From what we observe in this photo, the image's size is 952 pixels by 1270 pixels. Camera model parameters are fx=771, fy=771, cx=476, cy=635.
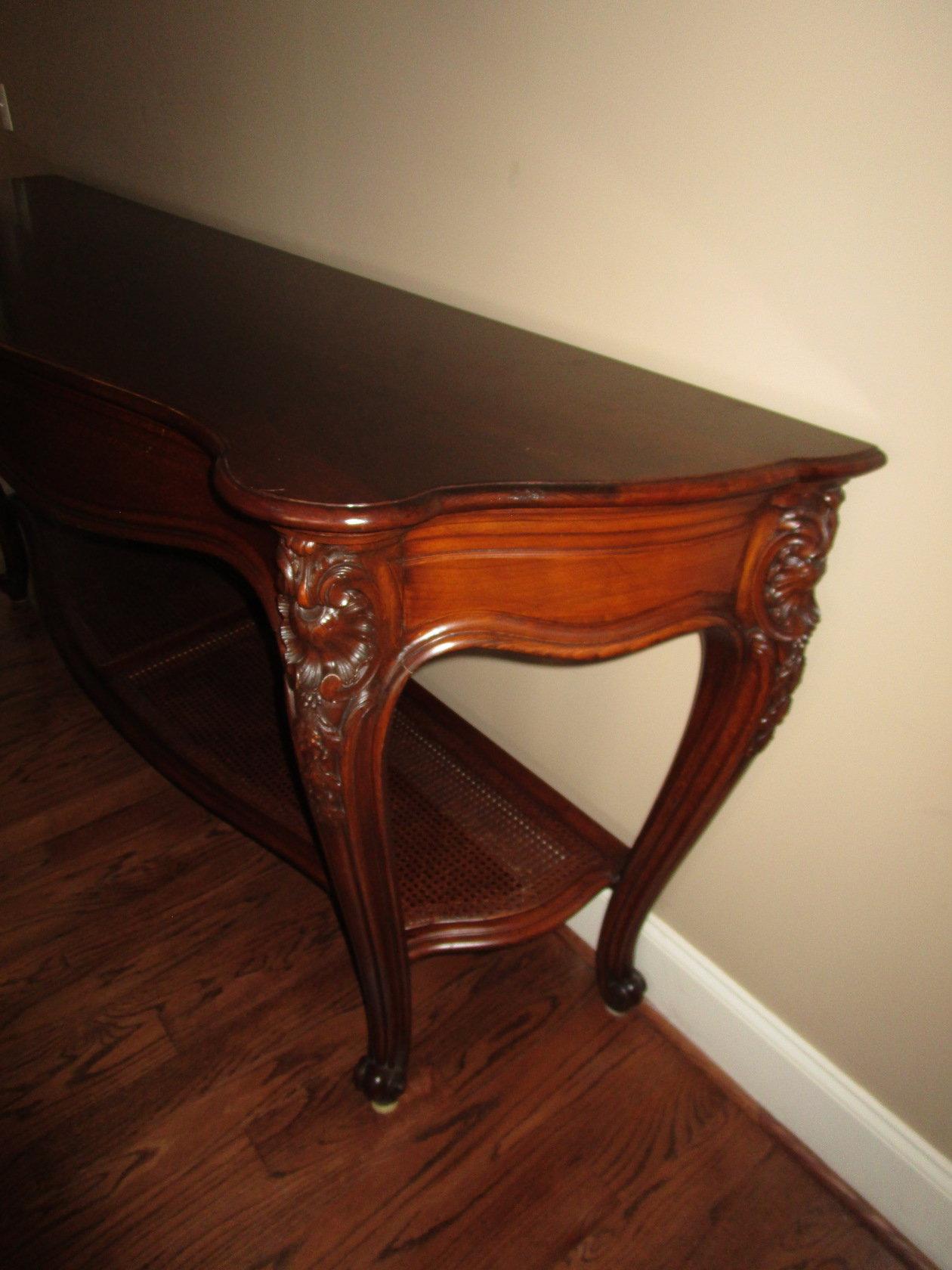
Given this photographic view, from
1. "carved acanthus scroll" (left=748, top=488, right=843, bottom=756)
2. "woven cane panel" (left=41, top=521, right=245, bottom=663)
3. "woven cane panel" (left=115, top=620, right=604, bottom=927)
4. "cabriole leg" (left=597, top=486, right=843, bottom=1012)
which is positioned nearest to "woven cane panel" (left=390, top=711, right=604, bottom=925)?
"woven cane panel" (left=115, top=620, right=604, bottom=927)

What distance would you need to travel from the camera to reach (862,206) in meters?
0.63

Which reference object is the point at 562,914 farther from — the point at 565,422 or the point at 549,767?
the point at 565,422

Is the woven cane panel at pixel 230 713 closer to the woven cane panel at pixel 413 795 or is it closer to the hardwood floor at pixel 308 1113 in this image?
the woven cane panel at pixel 413 795

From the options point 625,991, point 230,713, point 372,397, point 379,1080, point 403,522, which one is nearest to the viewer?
point 403,522

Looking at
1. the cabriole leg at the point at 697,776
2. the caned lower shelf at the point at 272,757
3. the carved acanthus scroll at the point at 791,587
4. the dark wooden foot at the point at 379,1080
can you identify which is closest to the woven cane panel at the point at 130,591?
the caned lower shelf at the point at 272,757

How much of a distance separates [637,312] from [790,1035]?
0.89 meters

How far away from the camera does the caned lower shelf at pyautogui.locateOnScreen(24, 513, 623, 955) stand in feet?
3.13

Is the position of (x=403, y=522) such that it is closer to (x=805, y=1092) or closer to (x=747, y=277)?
(x=747, y=277)

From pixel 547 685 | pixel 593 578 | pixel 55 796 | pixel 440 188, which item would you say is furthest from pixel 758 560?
pixel 55 796

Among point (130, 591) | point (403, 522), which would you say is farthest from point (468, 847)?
point (130, 591)

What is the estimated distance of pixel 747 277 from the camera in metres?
0.72

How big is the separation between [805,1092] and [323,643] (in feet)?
2.90

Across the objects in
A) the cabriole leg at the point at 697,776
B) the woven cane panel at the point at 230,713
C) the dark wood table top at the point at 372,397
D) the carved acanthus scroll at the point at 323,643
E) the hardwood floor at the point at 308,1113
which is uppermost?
the dark wood table top at the point at 372,397

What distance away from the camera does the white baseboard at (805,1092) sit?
0.87 metres
